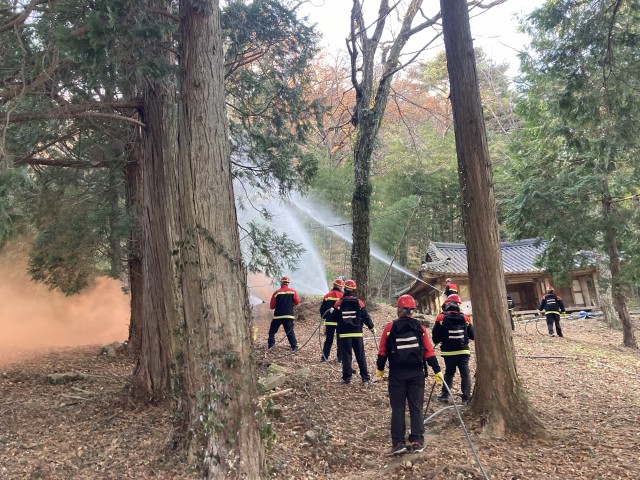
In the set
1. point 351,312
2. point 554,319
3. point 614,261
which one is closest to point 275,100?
point 351,312

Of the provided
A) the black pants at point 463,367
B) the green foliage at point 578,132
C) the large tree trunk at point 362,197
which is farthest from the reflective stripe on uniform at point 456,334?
the large tree trunk at point 362,197

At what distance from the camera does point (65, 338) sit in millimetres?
15555

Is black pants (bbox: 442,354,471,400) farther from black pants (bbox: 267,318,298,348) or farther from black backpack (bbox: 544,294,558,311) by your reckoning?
black backpack (bbox: 544,294,558,311)

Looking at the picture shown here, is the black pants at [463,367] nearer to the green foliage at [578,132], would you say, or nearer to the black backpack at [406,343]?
the black backpack at [406,343]

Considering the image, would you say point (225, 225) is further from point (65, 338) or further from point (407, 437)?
point (65, 338)

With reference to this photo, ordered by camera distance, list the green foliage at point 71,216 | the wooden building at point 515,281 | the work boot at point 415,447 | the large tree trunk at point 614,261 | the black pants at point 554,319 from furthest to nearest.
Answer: the wooden building at point 515,281 → the black pants at point 554,319 → the large tree trunk at point 614,261 → the green foliage at point 71,216 → the work boot at point 415,447

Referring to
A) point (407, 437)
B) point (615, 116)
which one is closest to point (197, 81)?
point (407, 437)

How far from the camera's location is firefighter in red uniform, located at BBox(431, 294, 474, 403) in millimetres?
7551

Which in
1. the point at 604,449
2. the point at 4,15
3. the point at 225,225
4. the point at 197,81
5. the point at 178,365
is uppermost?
the point at 4,15

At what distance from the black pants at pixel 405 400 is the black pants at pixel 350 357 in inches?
92.9

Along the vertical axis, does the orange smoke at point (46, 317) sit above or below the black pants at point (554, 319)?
above

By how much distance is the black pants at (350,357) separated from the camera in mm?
8188

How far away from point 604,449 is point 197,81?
6055mm

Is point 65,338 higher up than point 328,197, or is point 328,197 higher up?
point 328,197
